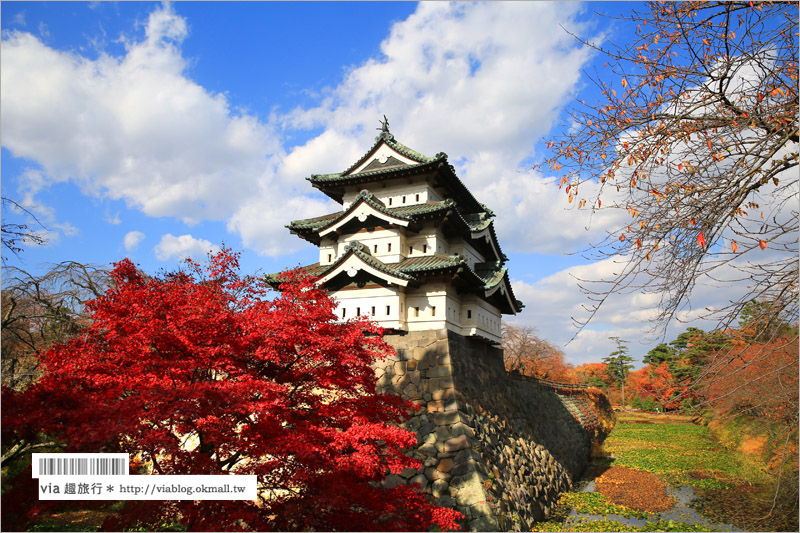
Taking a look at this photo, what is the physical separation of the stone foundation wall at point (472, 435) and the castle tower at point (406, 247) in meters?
0.84

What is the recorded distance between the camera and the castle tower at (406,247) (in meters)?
13.4

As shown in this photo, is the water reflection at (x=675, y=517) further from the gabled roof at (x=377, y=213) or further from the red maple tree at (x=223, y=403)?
the gabled roof at (x=377, y=213)

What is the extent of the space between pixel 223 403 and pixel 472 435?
7.55m

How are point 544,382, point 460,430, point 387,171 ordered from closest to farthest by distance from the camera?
point 460,430
point 387,171
point 544,382

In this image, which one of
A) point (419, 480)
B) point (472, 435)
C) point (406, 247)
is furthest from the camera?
point (406, 247)

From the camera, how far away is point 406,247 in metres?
14.8

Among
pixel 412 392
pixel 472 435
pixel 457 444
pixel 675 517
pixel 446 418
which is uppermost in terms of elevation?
pixel 412 392

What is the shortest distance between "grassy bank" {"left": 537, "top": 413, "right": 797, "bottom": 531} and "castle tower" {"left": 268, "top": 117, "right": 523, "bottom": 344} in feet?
20.6

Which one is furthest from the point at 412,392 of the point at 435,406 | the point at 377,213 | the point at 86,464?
the point at 86,464

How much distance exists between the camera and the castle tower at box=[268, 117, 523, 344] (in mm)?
13406

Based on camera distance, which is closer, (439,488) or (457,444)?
(439,488)

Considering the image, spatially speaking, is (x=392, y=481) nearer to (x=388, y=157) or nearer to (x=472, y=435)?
(x=472, y=435)

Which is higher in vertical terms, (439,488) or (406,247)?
(406,247)

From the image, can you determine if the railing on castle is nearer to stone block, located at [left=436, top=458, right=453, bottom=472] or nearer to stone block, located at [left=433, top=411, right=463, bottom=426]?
stone block, located at [left=433, top=411, right=463, bottom=426]
